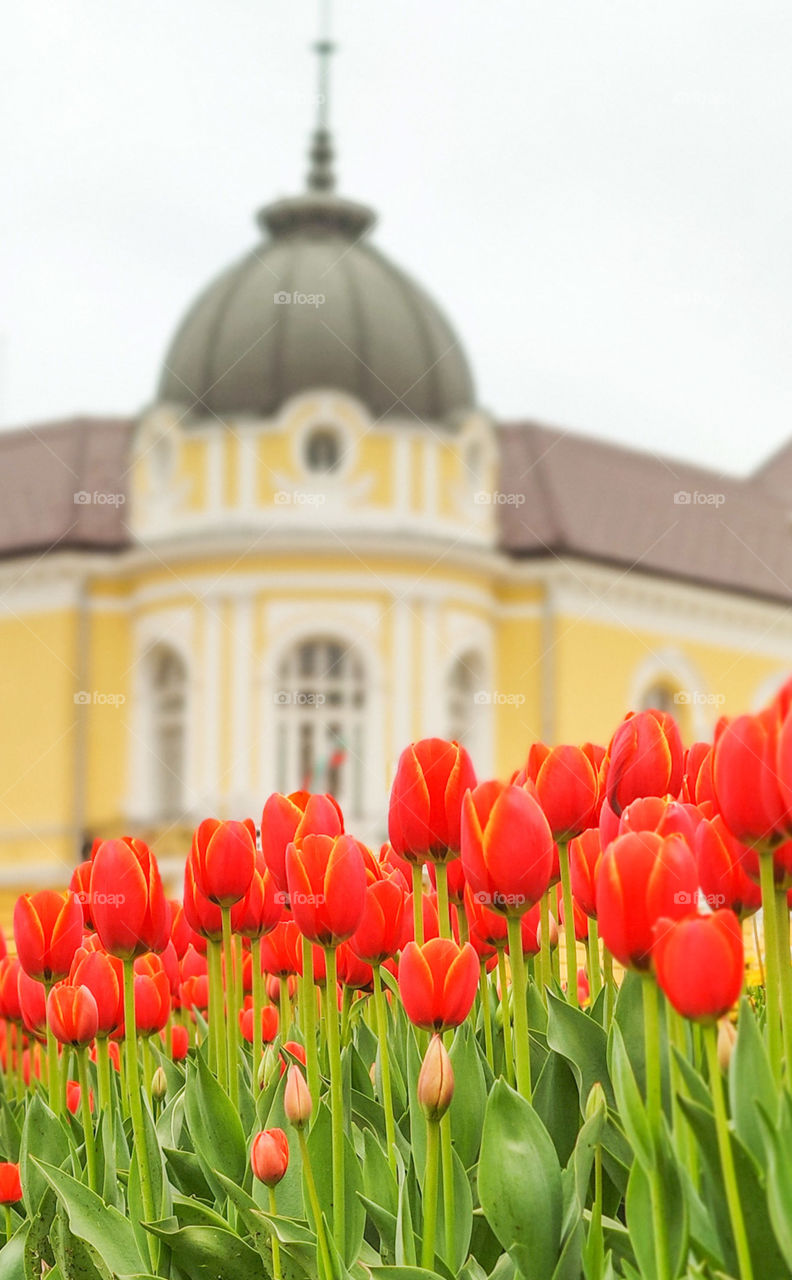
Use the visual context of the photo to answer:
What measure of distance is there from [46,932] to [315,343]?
21.9 metres

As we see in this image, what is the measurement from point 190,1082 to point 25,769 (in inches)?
828

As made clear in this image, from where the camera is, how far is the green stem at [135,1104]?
4.27 feet

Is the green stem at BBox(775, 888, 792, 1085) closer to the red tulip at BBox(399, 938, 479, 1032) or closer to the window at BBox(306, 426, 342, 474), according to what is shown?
the red tulip at BBox(399, 938, 479, 1032)

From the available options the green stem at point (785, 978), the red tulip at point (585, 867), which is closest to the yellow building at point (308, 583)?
the red tulip at point (585, 867)

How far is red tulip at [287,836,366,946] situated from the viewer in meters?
1.29

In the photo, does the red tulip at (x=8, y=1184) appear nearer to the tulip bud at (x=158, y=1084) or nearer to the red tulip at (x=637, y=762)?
the tulip bud at (x=158, y=1084)

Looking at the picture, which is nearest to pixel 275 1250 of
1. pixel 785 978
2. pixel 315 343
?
pixel 785 978

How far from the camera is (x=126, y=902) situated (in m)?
1.43

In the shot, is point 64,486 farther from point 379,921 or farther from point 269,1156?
point 269,1156

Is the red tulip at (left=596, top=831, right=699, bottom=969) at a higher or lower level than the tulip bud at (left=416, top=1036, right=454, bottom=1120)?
higher

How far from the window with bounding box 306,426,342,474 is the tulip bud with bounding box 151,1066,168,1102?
20890 mm

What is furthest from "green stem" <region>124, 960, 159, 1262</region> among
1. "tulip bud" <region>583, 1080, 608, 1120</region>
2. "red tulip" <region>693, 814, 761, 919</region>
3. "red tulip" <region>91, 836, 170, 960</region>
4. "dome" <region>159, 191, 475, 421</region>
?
"dome" <region>159, 191, 475, 421</region>

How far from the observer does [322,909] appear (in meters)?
1.29

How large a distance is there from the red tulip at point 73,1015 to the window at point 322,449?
2109 cm
